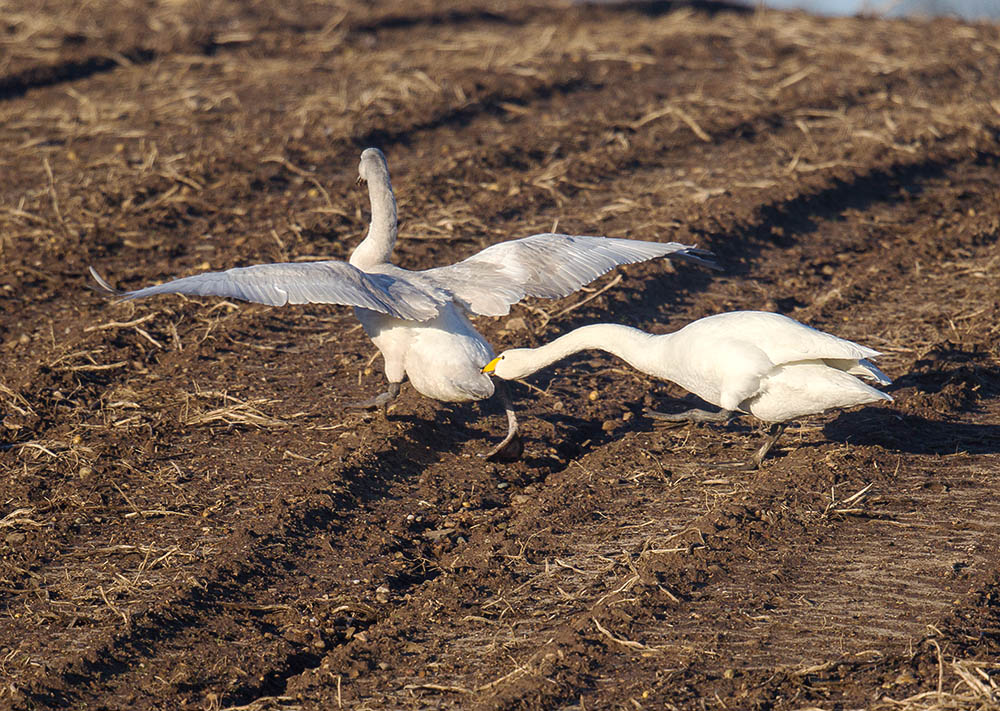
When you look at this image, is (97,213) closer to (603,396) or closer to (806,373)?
(603,396)

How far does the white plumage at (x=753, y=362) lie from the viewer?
5.11m

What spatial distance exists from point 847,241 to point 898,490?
12.2 ft

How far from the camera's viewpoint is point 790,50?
44.1 ft

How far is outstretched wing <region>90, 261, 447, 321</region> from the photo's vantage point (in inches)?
191

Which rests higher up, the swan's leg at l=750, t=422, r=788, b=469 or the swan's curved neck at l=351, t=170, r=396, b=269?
the swan's curved neck at l=351, t=170, r=396, b=269

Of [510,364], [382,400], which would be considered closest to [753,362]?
[510,364]

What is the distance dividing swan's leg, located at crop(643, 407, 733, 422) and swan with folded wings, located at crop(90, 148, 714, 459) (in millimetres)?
817

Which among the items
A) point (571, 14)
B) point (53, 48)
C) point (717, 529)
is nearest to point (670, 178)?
point (717, 529)

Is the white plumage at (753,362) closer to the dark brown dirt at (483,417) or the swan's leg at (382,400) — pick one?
the dark brown dirt at (483,417)

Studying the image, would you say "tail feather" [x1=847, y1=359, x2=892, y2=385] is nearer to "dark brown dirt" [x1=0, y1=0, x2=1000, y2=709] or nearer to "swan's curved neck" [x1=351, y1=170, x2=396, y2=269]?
"dark brown dirt" [x1=0, y1=0, x2=1000, y2=709]

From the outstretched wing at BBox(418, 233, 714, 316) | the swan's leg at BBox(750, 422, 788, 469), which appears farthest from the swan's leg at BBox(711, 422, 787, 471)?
the outstretched wing at BBox(418, 233, 714, 316)

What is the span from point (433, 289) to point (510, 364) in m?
0.55

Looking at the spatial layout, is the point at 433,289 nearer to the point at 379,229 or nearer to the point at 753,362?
the point at 379,229

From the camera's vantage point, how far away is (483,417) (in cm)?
617
